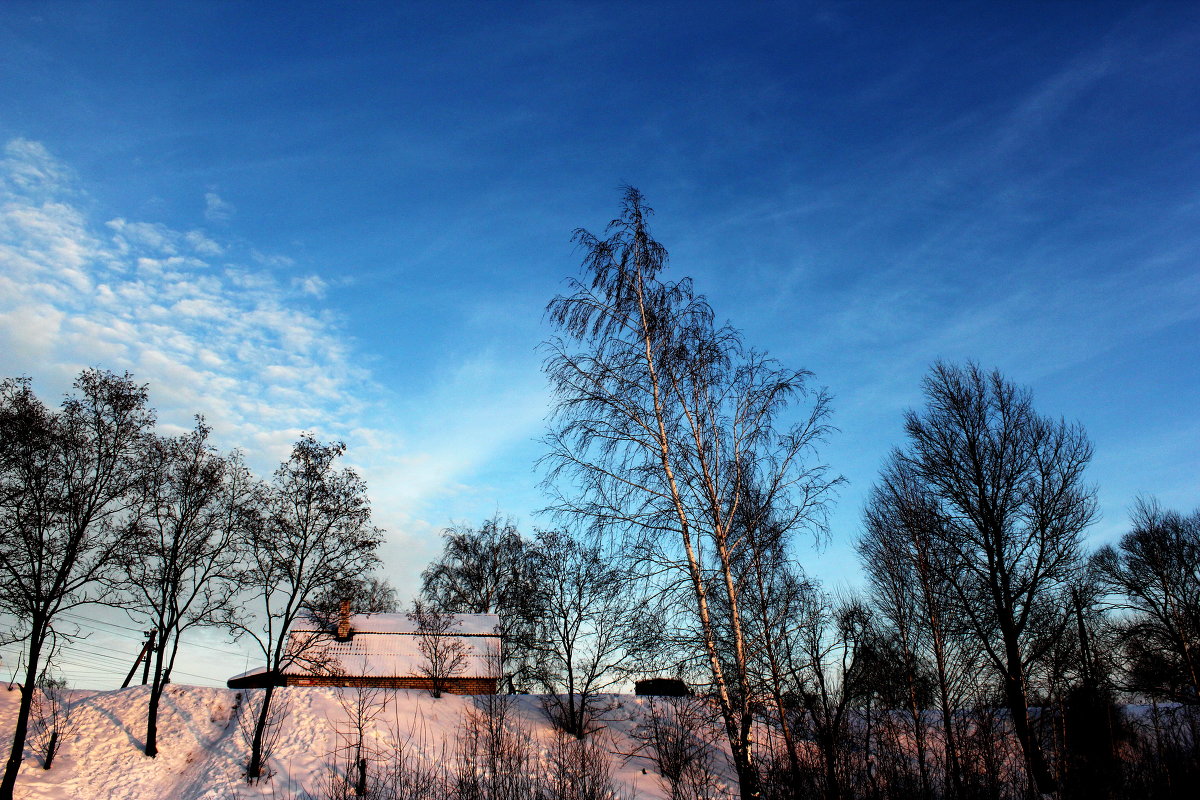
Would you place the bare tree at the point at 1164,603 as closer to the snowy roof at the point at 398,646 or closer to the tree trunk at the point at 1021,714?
the tree trunk at the point at 1021,714

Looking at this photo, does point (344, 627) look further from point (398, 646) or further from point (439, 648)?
point (439, 648)

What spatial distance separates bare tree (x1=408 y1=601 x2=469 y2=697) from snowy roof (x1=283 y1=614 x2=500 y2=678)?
305mm

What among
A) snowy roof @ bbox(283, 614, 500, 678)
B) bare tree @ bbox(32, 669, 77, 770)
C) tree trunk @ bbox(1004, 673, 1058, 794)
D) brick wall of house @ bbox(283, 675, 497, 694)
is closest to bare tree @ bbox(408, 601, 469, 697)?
snowy roof @ bbox(283, 614, 500, 678)

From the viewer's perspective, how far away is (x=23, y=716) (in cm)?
1836

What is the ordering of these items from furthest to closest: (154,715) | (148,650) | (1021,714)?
(148,650) → (154,715) → (1021,714)

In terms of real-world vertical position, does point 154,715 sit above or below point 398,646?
below

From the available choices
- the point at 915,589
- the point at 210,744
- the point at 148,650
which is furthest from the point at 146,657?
the point at 915,589

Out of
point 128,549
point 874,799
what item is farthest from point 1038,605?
point 128,549

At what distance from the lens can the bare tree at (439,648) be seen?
3100 centimetres

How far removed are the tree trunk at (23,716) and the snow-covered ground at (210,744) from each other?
168 centimetres

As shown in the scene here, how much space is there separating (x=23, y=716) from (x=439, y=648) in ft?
55.9

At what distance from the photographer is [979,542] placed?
1870 centimetres

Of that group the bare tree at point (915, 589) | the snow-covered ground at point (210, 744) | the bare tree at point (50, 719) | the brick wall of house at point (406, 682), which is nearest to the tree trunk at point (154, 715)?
the snow-covered ground at point (210, 744)

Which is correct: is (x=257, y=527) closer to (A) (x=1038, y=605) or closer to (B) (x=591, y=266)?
(B) (x=591, y=266)
